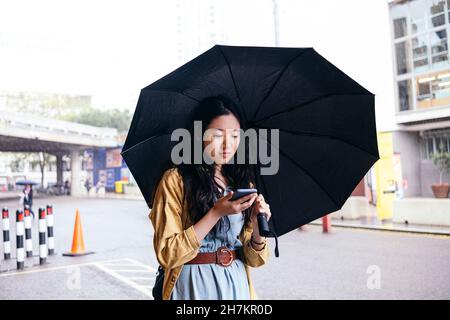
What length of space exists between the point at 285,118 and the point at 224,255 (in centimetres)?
54

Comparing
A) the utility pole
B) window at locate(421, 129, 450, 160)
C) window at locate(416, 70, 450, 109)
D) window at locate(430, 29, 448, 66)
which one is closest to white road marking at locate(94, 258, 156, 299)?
the utility pole

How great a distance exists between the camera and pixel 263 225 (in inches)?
43.9

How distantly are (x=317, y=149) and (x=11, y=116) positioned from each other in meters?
8.09

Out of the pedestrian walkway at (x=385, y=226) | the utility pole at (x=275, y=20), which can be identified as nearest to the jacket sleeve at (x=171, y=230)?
the utility pole at (x=275, y=20)

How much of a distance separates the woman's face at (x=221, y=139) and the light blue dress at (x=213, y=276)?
7.1 inches

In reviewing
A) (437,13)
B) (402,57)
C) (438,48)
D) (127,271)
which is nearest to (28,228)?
(127,271)

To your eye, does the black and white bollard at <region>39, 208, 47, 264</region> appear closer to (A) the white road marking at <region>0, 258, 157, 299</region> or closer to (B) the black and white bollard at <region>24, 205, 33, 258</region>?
(B) the black and white bollard at <region>24, 205, 33, 258</region>

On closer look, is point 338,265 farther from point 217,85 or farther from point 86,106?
point 86,106

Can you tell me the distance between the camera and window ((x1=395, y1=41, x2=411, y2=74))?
1091 cm

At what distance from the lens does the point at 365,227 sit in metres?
7.49

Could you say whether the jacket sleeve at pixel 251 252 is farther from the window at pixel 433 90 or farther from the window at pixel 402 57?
the window at pixel 402 57

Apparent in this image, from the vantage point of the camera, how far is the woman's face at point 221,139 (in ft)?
3.88
